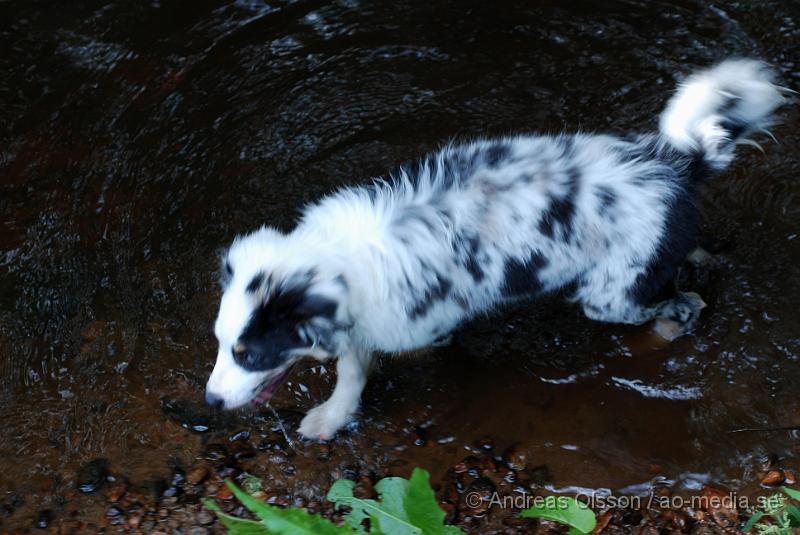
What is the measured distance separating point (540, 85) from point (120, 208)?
2.83 m

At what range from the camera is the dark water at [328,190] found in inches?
146

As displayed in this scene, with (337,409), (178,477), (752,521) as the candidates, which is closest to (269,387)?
(337,409)

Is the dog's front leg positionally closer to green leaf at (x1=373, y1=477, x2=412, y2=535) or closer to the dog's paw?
the dog's paw

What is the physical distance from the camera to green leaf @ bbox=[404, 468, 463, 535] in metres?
2.27

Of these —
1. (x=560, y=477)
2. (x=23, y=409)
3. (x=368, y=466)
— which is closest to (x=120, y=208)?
(x=23, y=409)

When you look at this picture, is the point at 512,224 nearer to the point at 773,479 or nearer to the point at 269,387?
the point at 269,387

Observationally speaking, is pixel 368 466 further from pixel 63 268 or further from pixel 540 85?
pixel 540 85

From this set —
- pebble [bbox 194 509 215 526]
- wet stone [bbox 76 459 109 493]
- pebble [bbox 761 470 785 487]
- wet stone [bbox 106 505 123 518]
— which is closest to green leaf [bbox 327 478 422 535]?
pebble [bbox 194 509 215 526]

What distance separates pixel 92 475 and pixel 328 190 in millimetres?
2093

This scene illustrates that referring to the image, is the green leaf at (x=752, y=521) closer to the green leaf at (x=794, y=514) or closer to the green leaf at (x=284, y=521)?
the green leaf at (x=794, y=514)

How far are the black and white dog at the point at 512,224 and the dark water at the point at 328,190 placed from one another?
64cm

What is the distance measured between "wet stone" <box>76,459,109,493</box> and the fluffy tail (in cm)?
307

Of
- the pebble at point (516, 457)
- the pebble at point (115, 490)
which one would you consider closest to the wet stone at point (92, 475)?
the pebble at point (115, 490)

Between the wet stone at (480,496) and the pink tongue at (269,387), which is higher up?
the pink tongue at (269,387)
